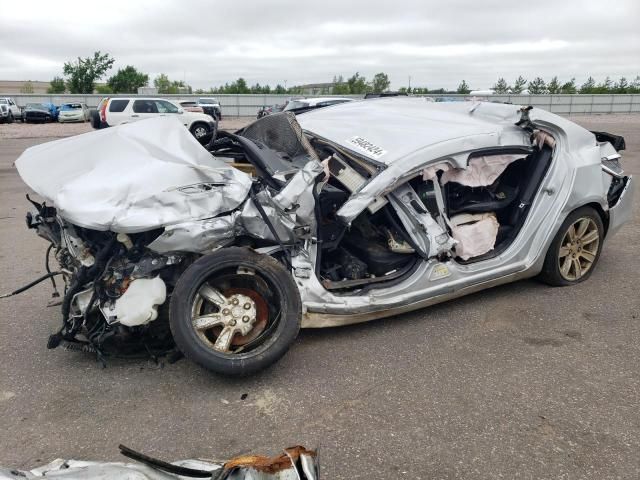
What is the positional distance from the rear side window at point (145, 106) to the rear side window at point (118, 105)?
396 millimetres

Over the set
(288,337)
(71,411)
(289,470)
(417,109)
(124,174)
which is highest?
(417,109)

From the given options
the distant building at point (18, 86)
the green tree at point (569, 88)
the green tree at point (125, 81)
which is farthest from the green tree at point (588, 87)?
the distant building at point (18, 86)

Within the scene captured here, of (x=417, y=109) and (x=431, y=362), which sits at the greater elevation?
(x=417, y=109)

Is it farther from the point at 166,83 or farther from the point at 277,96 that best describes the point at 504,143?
the point at 166,83

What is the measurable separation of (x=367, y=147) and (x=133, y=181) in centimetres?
160

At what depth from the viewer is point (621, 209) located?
4.82 metres

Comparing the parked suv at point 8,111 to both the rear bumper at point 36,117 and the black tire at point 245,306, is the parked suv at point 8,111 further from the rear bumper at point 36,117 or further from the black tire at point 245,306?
the black tire at point 245,306

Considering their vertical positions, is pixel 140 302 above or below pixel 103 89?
below

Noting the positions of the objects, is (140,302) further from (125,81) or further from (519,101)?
(125,81)

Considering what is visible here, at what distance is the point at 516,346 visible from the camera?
3.55 metres

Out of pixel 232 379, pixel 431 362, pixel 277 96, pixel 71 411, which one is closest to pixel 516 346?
pixel 431 362

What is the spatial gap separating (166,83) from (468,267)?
80775 millimetres

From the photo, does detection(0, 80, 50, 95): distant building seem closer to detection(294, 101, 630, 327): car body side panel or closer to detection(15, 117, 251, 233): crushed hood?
detection(15, 117, 251, 233): crushed hood

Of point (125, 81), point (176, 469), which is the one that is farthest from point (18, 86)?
point (176, 469)
